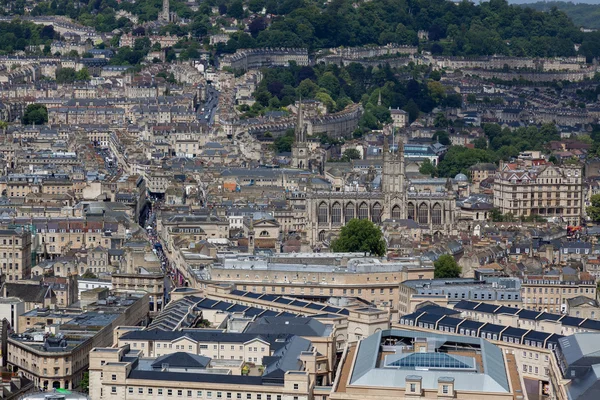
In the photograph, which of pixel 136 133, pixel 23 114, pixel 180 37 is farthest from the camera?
pixel 180 37

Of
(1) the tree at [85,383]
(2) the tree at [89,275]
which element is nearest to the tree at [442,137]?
(2) the tree at [89,275]

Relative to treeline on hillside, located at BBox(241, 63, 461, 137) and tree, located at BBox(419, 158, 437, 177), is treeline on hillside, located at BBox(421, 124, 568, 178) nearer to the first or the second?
tree, located at BBox(419, 158, 437, 177)

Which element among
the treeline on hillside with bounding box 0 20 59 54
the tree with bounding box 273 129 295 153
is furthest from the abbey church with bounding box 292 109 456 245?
the treeline on hillside with bounding box 0 20 59 54

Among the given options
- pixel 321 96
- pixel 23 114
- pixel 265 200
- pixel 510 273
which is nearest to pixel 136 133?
pixel 23 114

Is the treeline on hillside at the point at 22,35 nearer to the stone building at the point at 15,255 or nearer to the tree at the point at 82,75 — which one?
the tree at the point at 82,75

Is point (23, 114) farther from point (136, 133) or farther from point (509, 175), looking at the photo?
point (509, 175)

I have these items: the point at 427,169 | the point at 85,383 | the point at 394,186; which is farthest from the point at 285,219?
the point at 85,383
